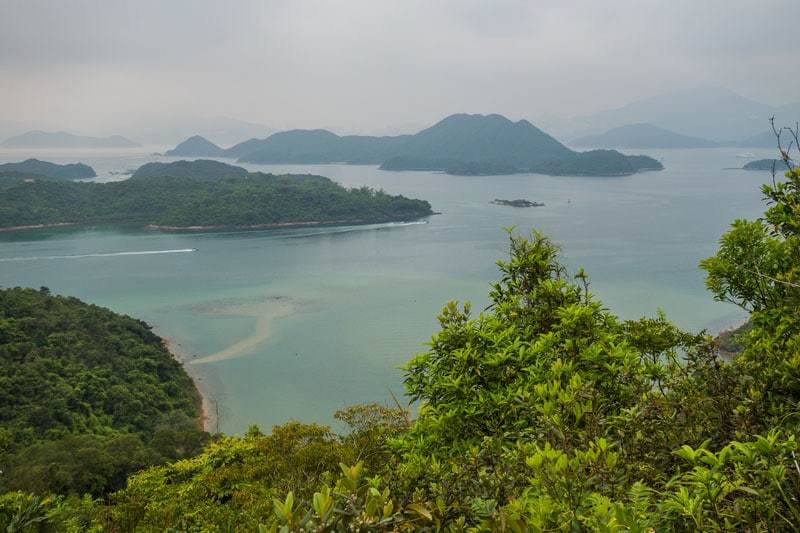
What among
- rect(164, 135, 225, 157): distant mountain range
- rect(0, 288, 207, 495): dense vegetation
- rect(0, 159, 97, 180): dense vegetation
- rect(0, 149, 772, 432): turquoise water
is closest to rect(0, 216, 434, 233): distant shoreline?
rect(0, 149, 772, 432): turquoise water

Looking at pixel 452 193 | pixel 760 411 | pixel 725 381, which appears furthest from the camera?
pixel 452 193

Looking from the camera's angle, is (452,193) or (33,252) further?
(452,193)

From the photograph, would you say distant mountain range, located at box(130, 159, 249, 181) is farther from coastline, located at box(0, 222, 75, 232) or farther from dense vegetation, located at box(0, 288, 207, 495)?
dense vegetation, located at box(0, 288, 207, 495)

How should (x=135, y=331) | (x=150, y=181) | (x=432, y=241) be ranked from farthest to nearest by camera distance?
(x=150, y=181), (x=432, y=241), (x=135, y=331)

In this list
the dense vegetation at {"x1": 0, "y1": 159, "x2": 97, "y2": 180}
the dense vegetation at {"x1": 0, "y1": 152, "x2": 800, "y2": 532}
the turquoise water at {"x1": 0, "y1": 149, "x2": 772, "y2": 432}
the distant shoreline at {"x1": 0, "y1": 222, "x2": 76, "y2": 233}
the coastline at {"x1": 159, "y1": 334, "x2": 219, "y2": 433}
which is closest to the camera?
the dense vegetation at {"x1": 0, "y1": 152, "x2": 800, "y2": 532}

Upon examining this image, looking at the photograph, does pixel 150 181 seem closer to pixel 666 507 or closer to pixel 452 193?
pixel 452 193

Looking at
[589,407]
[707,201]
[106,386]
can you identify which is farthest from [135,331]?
[707,201]

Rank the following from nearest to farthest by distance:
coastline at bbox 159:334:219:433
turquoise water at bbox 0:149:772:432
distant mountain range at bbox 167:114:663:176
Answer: coastline at bbox 159:334:219:433 < turquoise water at bbox 0:149:772:432 < distant mountain range at bbox 167:114:663:176
